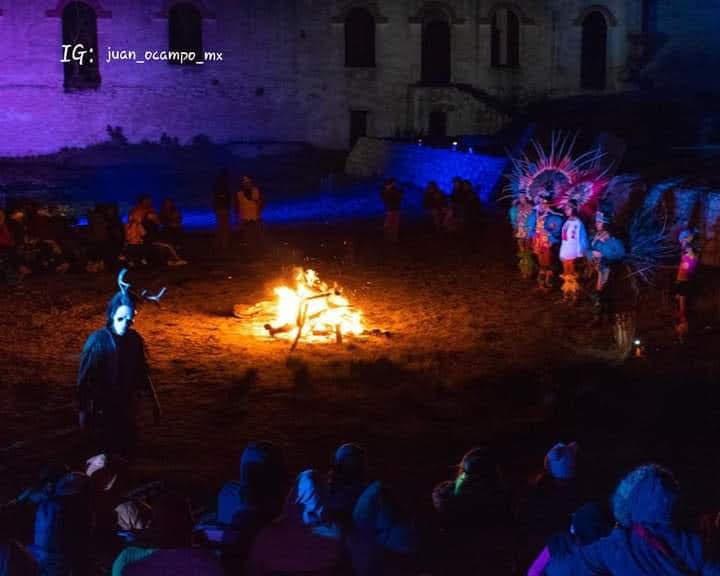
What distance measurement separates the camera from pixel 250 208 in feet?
68.4

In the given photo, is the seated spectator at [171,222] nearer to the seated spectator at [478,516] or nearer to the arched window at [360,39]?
the seated spectator at [478,516]

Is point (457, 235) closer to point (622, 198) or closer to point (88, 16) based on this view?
point (622, 198)

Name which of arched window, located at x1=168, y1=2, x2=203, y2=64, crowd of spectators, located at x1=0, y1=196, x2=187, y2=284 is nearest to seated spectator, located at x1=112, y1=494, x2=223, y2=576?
crowd of spectators, located at x1=0, y1=196, x2=187, y2=284

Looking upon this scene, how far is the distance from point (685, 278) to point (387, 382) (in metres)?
4.31

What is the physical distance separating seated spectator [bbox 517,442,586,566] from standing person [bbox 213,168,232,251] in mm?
14996

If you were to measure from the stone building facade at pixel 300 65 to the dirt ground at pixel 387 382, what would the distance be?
815 inches

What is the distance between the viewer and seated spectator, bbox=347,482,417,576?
548 cm

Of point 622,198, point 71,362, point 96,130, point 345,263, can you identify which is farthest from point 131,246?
point 96,130

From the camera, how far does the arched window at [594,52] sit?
138ft

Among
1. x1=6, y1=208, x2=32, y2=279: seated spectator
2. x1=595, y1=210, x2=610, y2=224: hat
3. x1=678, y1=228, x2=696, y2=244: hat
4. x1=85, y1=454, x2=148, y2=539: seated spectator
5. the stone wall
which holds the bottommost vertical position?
x1=85, y1=454, x2=148, y2=539: seated spectator

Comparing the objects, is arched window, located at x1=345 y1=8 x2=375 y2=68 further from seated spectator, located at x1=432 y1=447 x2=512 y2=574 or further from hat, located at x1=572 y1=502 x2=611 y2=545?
hat, located at x1=572 y1=502 x2=611 y2=545

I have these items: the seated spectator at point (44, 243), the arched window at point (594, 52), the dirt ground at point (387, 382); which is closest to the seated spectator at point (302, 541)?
the dirt ground at point (387, 382)

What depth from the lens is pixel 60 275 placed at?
61.8 feet

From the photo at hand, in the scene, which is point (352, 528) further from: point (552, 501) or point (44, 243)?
point (44, 243)
